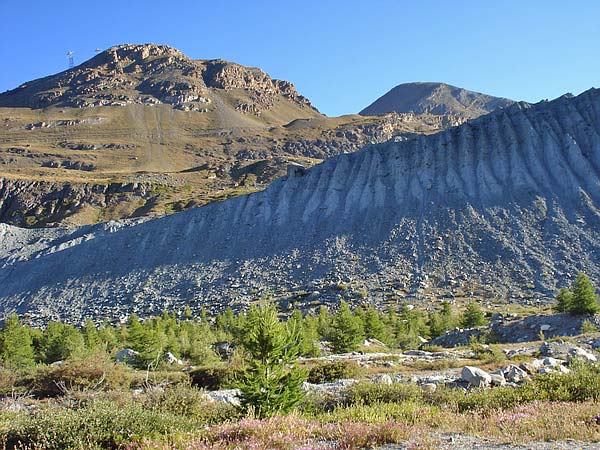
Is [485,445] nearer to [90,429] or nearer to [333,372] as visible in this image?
[90,429]

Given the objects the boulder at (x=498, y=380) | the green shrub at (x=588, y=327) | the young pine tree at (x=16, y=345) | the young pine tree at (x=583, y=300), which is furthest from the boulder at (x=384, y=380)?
the young pine tree at (x=16, y=345)

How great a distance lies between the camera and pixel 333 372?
1858 cm

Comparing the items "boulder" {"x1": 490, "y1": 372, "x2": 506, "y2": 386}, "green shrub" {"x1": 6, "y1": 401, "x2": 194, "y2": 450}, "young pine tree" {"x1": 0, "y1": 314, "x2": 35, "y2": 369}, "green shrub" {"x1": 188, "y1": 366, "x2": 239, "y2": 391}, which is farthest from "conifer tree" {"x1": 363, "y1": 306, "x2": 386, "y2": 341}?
"green shrub" {"x1": 6, "y1": 401, "x2": 194, "y2": 450}

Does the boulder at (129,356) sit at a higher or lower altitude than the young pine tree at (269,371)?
lower

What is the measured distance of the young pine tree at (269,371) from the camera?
10297 millimetres

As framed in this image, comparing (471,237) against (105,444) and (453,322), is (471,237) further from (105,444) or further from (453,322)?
(105,444)

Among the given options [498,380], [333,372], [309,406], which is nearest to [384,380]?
[498,380]

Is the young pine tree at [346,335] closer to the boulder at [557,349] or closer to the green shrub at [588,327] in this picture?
the green shrub at [588,327]

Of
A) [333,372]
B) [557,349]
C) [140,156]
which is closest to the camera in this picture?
[333,372]

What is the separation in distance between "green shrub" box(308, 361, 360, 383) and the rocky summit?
24.5 metres

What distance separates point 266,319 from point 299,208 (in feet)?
163

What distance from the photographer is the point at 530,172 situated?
5334cm

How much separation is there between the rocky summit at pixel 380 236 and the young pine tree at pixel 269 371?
3267 cm

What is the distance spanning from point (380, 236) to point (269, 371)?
42128 mm
